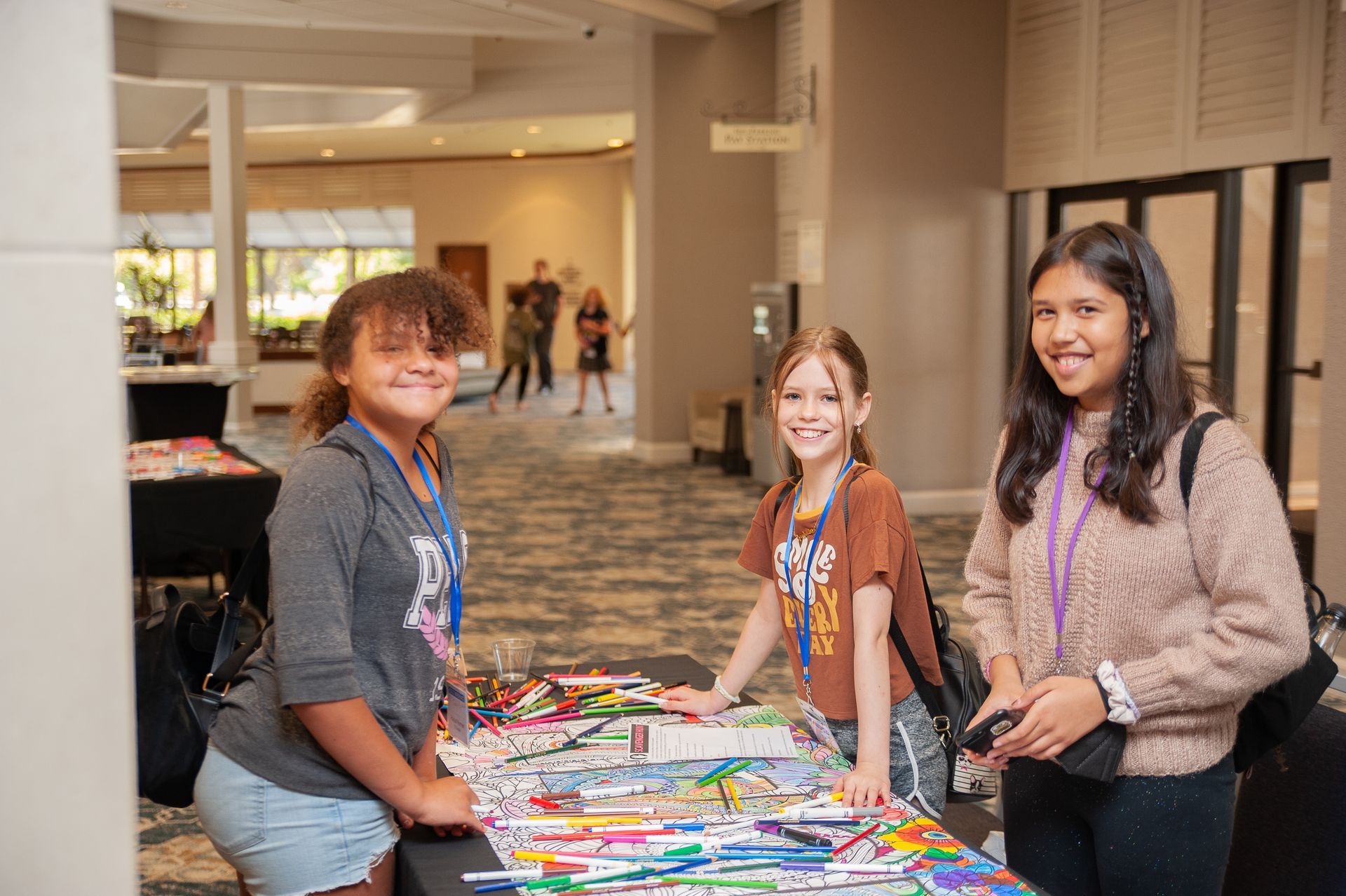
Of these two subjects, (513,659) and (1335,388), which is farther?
(1335,388)

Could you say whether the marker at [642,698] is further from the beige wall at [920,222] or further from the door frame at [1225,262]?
the beige wall at [920,222]

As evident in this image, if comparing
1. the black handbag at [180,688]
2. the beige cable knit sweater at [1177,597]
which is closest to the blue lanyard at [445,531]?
the black handbag at [180,688]

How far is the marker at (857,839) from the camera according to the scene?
1.66 meters

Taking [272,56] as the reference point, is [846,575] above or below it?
below

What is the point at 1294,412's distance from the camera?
6.46 meters

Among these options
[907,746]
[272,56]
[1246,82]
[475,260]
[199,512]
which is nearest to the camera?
[907,746]

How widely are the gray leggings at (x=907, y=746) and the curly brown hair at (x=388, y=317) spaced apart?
919mm

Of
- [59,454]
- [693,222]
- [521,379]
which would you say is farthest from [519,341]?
[59,454]

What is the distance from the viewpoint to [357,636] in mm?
1635

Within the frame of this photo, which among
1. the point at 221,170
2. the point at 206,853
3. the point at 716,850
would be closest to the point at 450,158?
the point at 221,170

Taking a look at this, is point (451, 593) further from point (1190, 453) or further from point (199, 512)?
point (199, 512)

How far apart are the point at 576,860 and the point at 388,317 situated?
766mm

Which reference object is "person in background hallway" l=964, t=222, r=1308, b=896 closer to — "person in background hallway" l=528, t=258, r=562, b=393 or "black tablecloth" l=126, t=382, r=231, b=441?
"black tablecloth" l=126, t=382, r=231, b=441

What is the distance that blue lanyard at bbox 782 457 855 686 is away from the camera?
2062 millimetres
